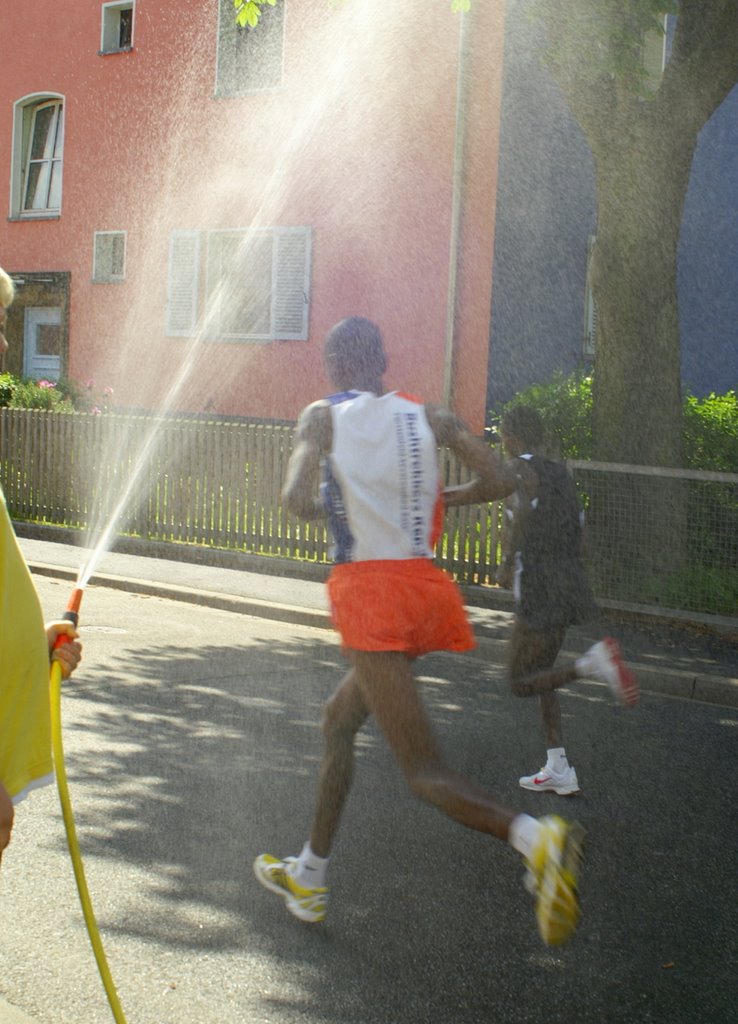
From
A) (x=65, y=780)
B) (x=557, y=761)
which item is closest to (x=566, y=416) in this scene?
(x=557, y=761)

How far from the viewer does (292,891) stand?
14.3ft

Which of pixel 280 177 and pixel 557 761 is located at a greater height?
pixel 280 177

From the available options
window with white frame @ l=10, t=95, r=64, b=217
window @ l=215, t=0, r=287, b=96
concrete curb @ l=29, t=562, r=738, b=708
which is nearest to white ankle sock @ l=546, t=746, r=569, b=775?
concrete curb @ l=29, t=562, r=738, b=708

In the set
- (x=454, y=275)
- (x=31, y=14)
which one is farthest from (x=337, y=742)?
(x=31, y=14)

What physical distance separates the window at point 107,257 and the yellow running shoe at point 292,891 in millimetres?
19819

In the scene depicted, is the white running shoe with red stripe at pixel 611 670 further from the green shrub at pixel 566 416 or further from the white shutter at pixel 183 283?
the white shutter at pixel 183 283

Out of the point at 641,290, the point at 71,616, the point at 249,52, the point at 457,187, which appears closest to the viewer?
the point at 71,616

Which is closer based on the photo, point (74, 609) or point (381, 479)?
point (74, 609)

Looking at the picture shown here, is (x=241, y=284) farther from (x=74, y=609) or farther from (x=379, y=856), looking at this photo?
(x=74, y=609)

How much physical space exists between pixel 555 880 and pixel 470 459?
49.6 inches

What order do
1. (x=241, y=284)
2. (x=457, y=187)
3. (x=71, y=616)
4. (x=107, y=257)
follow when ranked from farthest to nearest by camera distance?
(x=107, y=257), (x=241, y=284), (x=457, y=187), (x=71, y=616)

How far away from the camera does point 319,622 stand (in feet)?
35.6

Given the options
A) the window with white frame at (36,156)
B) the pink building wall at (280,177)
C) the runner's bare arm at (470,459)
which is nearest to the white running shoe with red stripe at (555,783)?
the runner's bare arm at (470,459)

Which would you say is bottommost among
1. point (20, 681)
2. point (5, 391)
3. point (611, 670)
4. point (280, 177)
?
point (611, 670)
